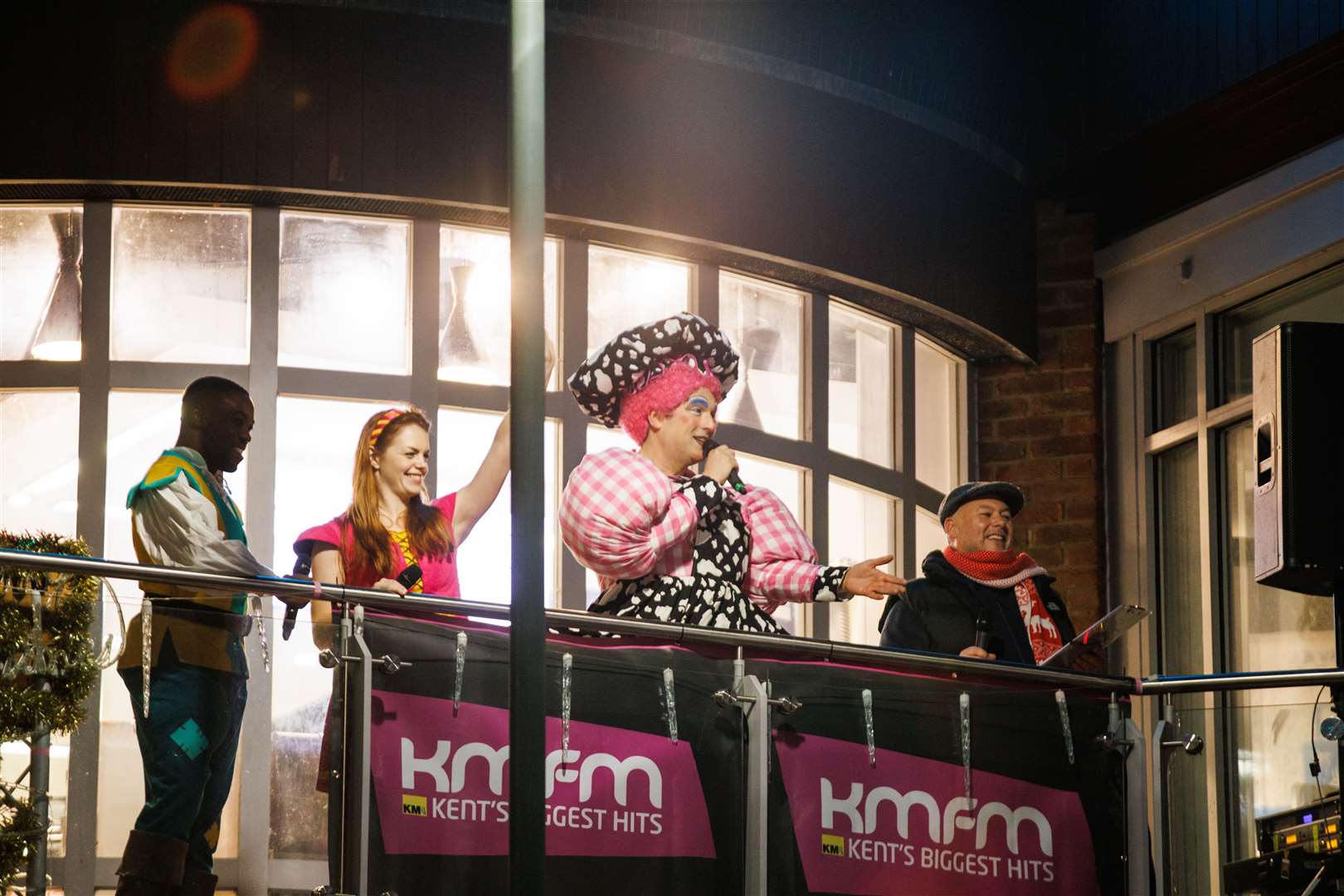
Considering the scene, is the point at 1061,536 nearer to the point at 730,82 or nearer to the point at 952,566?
the point at 730,82

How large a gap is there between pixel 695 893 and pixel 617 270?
4887 mm

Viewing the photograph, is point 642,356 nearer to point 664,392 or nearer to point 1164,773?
point 664,392

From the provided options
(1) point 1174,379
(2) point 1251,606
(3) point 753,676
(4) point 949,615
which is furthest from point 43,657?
(1) point 1174,379

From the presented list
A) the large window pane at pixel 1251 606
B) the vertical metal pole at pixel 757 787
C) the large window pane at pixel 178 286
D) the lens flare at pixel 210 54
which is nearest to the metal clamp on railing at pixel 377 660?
the vertical metal pole at pixel 757 787

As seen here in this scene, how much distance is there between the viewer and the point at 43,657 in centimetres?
508

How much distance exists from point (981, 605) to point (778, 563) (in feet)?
3.98

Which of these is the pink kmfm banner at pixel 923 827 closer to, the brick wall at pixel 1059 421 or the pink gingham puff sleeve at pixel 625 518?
the pink gingham puff sleeve at pixel 625 518

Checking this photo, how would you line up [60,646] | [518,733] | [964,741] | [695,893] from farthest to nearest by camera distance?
[964,741]
[695,893]
[60,646]
[518,733]

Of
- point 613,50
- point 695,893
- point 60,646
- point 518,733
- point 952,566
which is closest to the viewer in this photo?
point 518,733

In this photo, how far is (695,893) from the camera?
18.8 feet

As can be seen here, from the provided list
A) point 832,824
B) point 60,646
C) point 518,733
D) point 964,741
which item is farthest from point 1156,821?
point 60,646

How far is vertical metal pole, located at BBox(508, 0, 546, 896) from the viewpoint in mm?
4625

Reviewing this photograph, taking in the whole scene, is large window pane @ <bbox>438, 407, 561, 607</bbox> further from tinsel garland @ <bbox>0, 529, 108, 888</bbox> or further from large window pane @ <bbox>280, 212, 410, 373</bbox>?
tinsel garland @ <bbox>0, 529, 108, 888</bbox>

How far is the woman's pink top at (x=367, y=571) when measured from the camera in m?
6.36
